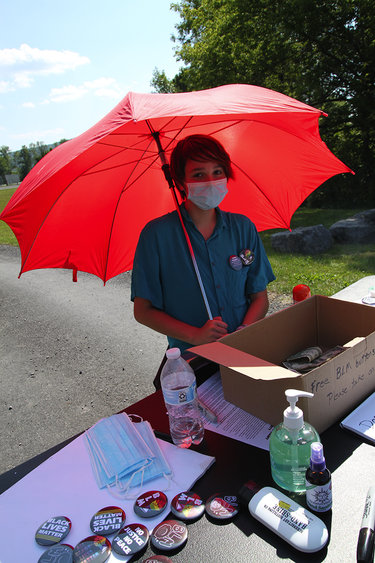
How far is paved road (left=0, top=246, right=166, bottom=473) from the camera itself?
3.39m

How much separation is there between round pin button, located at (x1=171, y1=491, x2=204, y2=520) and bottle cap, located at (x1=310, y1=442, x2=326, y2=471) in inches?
13.9

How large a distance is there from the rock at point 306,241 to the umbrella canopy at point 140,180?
5495mm

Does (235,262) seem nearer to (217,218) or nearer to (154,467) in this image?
(217,218)

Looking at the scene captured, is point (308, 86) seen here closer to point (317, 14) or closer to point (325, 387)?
point (317, 14)

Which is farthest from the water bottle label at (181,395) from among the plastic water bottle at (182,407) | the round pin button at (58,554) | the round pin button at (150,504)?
the round pin button at (58,554)

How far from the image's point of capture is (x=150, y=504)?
3.74ft

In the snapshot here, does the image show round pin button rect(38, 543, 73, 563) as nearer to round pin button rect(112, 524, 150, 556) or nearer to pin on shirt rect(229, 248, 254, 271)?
round pin button rect(112, 524, 150, 556)

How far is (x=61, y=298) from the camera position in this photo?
266 inches

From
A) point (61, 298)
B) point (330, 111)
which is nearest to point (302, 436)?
point (61, 298)

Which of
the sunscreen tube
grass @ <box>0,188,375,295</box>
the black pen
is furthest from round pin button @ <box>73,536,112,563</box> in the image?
grass @ <box>0,188,375,295</box>

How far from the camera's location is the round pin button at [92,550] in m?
1.00

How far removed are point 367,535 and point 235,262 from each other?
4.26ft

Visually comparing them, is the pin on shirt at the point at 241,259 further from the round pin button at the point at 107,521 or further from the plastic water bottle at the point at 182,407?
the round pin button at the point at 107,521

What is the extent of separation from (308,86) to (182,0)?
9.10 meters
